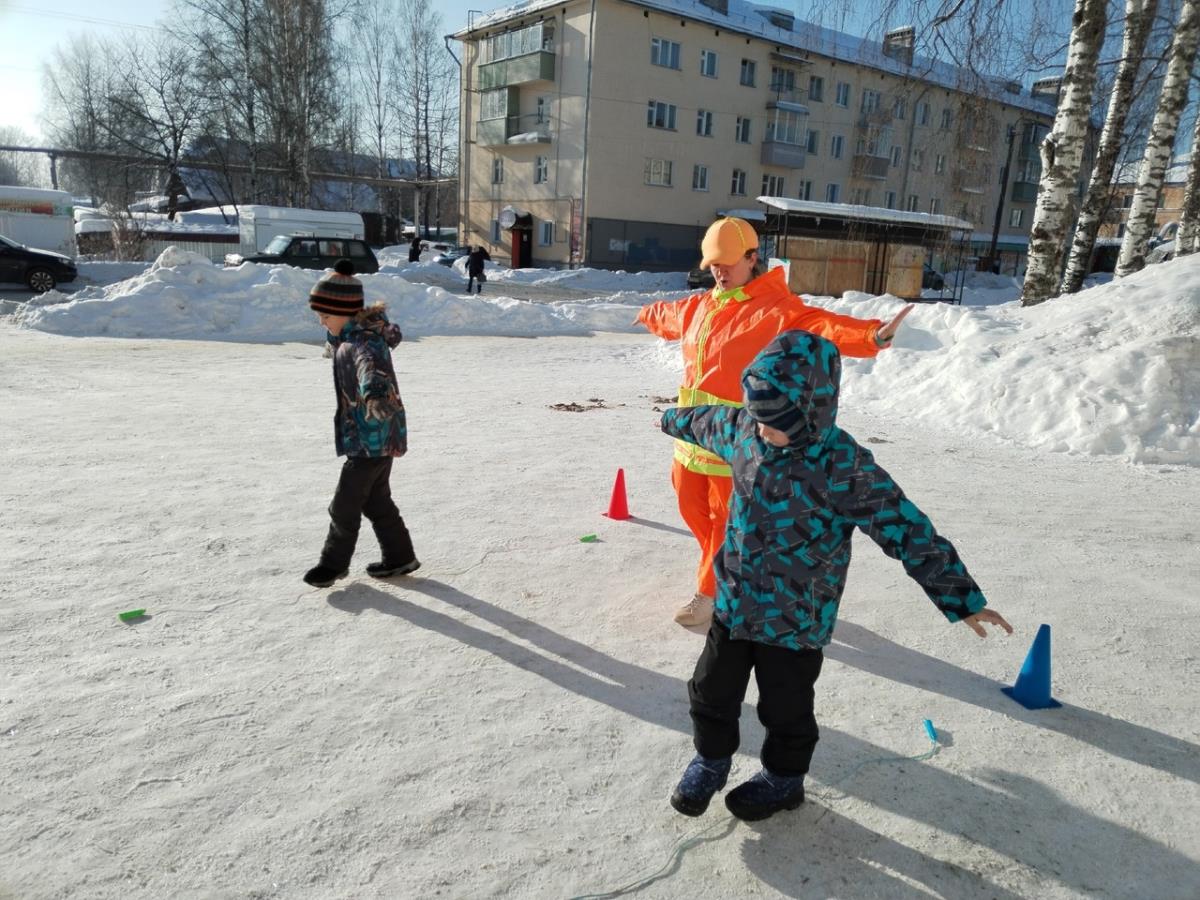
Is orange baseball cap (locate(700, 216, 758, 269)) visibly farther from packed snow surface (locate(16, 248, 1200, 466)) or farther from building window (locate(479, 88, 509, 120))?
building window (locate(479, 88, 509, 120))

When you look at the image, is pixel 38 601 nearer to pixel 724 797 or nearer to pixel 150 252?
pixel 724 797

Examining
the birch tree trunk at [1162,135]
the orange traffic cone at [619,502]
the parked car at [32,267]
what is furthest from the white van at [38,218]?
the birch tree trunk at [1162,135]

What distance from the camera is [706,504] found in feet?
11.6

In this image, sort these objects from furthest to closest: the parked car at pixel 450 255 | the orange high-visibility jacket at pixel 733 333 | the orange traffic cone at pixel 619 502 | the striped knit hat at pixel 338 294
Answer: the parked car at pixel 450 255, the orange traffic cone at pixel 619 502, the striped knit hat at pixel 338 294, the orange high-visibility jacket at pixel 733 333

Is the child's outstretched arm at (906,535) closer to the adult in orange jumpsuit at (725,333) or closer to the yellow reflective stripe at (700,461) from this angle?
the adult in orange jumpsuit at (725,333)

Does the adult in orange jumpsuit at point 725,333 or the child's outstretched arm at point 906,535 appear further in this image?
the adult in orange jumpsuit at point 725,333

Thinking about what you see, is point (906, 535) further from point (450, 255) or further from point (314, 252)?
point (450, 255)

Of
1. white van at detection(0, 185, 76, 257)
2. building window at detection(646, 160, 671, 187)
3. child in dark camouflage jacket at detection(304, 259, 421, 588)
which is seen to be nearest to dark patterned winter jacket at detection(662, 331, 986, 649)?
child in dark camouflage jacket at detection(304, 259, 421, 588)

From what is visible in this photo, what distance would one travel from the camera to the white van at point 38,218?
24.5m

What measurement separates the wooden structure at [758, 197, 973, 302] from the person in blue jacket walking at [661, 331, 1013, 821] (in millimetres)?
17612

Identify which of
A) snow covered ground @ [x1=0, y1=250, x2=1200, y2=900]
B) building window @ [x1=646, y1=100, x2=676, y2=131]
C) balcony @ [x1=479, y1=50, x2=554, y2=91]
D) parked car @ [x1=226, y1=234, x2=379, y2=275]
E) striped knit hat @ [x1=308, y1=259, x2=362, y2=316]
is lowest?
snow covered ground @ [x1=0, y1=250, x2=1200, y2=900]

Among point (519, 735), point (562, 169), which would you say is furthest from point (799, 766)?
point (562, 169)

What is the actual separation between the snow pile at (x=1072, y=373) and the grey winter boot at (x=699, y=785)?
231 inches

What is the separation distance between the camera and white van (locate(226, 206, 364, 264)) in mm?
26750
